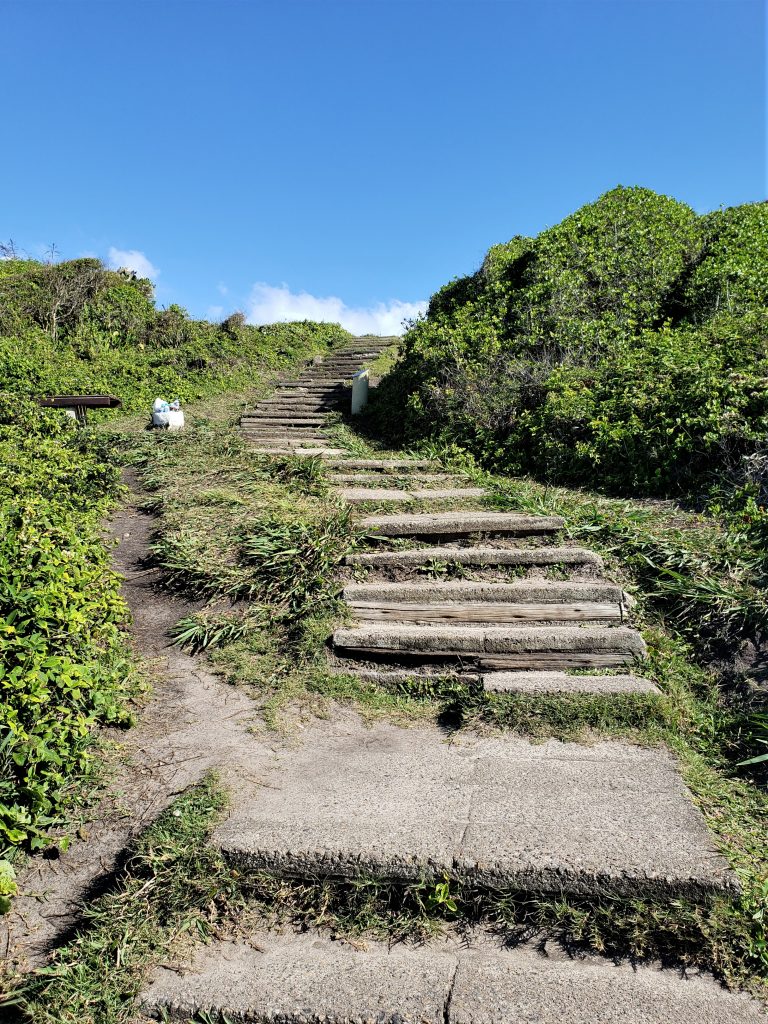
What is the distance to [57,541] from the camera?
394 centimetres

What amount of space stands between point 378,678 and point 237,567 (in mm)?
1589

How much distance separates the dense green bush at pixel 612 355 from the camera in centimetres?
650

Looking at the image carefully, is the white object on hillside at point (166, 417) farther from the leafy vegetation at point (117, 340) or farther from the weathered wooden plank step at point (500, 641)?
the weathered wooden plank step at point (500, 641)

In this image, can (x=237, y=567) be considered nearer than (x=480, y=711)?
No

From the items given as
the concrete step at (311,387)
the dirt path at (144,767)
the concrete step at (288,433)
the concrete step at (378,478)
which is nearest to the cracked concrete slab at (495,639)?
the dirt path at (144,767)

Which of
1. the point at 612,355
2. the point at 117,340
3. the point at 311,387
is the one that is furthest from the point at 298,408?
→ the point at 612,355

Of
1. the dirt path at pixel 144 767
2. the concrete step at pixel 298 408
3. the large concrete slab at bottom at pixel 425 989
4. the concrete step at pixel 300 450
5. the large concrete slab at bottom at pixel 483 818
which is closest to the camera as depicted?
the large concrete slab at bottom at pixel 425 989

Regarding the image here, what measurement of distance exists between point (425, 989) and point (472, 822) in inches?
26.6

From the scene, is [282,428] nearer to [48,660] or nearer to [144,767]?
[144,767]

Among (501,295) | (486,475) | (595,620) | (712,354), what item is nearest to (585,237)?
(501,295)

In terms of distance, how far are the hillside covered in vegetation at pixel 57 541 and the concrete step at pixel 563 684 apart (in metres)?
2.09

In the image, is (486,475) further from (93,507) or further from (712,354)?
(93,507)

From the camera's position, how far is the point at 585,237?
1113 centimetres

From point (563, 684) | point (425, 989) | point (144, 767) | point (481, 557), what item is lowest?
point (425, 989)
